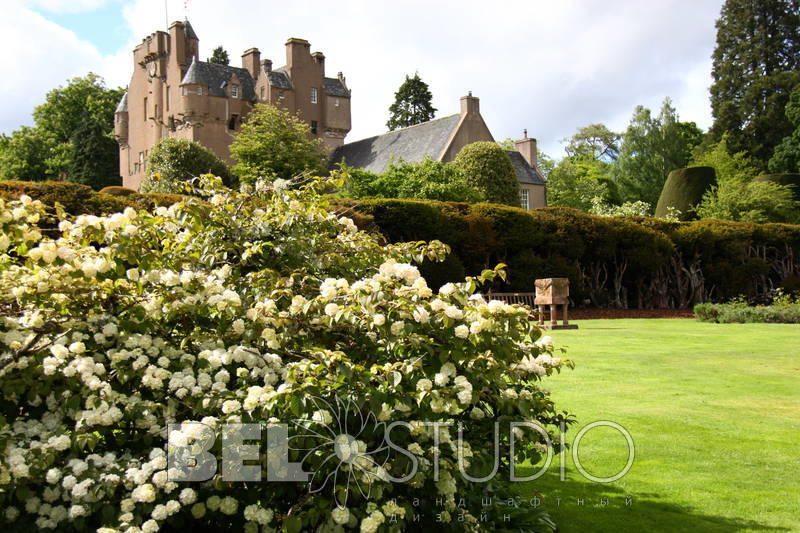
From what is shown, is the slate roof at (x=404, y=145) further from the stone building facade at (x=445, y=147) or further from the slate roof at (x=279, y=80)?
the slate roof at (x=279, y=80)

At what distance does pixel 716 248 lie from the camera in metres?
A: 24.6

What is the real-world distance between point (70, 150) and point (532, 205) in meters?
37.9

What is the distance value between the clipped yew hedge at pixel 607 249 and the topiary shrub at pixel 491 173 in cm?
1078

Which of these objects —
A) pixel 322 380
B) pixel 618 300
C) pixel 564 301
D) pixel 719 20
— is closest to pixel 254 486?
pixel 322 380

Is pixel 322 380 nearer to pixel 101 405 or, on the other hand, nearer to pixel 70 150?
pixel 101 405

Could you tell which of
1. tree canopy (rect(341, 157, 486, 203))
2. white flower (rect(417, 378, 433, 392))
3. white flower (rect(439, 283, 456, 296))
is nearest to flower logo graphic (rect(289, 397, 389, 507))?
A: white flower (rect(417, 378, 433, 392))

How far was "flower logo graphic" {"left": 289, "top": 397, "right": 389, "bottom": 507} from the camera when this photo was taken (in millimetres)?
2984

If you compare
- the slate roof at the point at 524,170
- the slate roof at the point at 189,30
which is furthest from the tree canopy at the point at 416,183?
the slate roof at the point at 189,30

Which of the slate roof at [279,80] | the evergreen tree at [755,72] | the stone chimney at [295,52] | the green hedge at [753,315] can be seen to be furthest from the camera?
the evergreen tree at [755,72]

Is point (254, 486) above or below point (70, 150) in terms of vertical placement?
below

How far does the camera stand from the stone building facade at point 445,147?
4122cm

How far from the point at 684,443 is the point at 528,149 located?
4492cm

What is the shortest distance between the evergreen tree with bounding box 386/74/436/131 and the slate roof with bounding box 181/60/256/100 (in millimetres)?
14802

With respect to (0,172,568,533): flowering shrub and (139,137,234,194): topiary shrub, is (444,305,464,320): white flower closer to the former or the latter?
(0,172,568,533): flowering shrub
